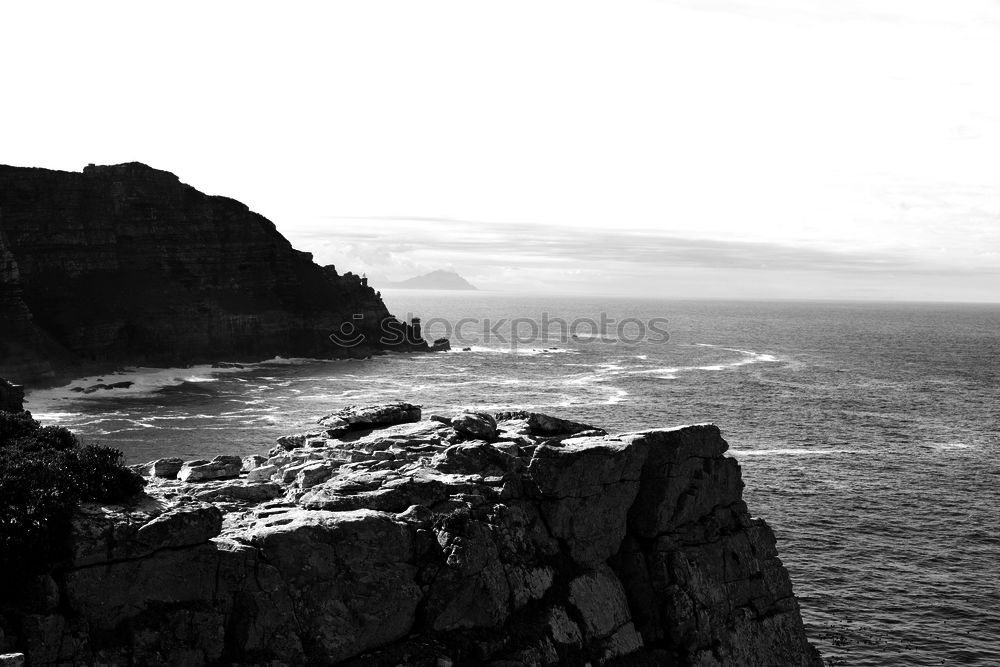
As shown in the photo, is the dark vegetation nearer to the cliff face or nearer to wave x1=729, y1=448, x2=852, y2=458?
wave x1=729, y1=448, x2=852, y2=458

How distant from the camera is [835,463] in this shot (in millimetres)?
85188

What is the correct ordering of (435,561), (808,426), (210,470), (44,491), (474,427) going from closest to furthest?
(44,491) → (435,561) → (210,470) → (474,427) → (808,426)

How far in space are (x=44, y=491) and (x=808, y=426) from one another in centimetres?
9352

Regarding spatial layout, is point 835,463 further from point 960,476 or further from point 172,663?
point 172,663

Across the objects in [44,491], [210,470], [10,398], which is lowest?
[10,398]

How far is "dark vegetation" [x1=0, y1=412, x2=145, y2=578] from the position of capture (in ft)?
80.5

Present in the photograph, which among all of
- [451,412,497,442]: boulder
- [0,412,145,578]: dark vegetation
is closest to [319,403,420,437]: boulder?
[451,412,497,442]: boulder

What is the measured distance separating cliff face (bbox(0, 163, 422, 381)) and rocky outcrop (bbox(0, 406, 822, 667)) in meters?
119

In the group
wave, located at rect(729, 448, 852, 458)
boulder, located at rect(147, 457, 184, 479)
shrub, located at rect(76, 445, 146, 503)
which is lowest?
wave, located at rect(729, 448, 852, 458)

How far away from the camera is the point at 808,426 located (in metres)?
104

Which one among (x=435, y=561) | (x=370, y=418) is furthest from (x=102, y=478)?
(x=370, y=418)

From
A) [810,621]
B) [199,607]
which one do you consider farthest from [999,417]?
[199,607]

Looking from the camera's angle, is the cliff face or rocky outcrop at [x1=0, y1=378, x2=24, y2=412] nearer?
rocky outcrop at [x1=0, y1=378, x2=24, y2=412]

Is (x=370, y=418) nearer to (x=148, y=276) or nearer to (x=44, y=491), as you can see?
(x=44, y=491)
